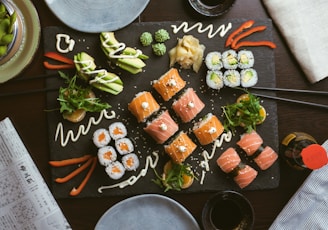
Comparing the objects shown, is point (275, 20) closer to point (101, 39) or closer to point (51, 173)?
point (101, 39)

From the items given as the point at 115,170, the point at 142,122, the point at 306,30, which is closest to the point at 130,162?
the point at 115,170

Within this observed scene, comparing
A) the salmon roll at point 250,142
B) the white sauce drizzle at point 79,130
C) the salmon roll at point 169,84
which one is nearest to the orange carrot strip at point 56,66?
the white sauce drizzle at point 79,130

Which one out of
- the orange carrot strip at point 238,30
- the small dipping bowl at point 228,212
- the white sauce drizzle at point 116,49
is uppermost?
the white sauce drizzle at point 116,49

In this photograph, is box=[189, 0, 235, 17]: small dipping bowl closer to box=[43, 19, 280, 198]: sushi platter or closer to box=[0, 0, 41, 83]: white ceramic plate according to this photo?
box=[43, 19, 280, 198]: sushi platter

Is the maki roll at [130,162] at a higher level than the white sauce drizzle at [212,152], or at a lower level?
higher

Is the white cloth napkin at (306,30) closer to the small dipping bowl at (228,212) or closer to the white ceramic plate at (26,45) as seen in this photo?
the small dipping bowl at (228,212)

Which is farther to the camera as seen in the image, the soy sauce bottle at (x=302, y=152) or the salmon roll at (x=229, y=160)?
the salmon roll at (x=229, y=160)

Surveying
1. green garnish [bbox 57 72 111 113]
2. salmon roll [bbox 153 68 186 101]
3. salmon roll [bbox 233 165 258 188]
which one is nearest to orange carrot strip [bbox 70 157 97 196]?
green garnish [bbox 57 72 111 113]
